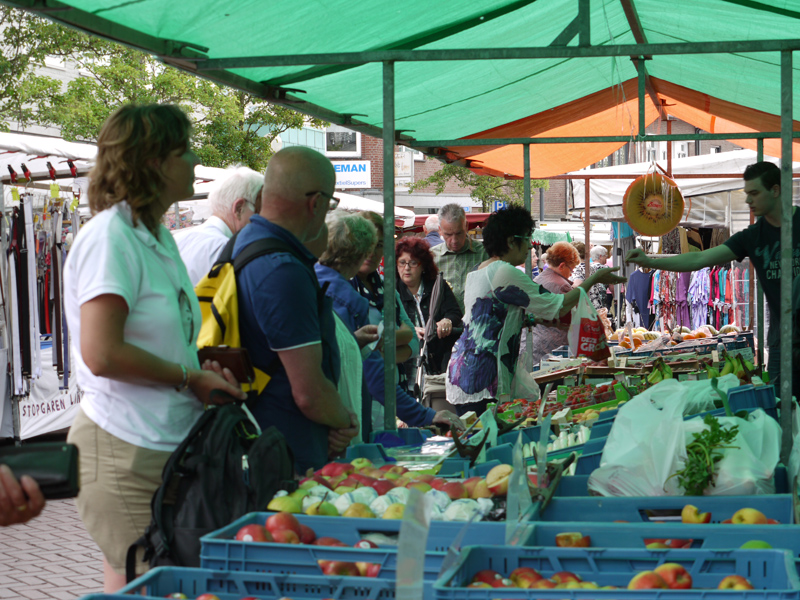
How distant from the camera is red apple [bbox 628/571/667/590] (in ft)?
5.07

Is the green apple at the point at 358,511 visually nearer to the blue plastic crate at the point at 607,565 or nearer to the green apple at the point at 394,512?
the green apple at the point at 394,512

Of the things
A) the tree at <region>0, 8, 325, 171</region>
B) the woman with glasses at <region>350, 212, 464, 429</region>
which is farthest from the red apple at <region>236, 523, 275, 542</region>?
the tree at <region>0, 8, 325, 171</region>

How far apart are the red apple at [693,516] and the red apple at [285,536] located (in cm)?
94

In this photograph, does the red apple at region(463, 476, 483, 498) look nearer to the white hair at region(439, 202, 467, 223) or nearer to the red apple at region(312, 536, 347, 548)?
the red apple at region(312, 536, 347, 548)

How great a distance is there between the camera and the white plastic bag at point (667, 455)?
2338 millimetres

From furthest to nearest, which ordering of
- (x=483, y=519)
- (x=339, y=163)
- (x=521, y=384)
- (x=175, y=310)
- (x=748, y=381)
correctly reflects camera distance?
(x=339, y=163) < (x=521, y=384) < (x=748, y=381) < (x=175, y=310) < (x=483, y=519)

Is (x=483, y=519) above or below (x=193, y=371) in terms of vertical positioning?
below

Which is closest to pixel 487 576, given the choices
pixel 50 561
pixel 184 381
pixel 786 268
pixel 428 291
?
pixel 184 381

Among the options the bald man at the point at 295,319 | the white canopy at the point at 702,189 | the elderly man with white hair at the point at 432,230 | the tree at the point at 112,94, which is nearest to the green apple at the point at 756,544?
the bald man at the point at 295,319

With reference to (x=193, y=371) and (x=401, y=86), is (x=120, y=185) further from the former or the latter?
(x=401, y=86)

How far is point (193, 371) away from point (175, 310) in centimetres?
16

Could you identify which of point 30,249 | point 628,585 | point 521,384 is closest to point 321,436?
point 628,585

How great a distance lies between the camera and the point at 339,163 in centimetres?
3259

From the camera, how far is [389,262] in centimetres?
352
